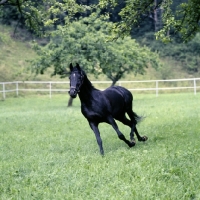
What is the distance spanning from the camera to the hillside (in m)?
41.0

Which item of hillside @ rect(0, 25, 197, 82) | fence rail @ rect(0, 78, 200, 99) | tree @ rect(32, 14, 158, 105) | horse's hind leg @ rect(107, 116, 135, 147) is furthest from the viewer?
hillside @ rect(0, 25, 197, 82)

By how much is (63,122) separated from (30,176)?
10.9 metres

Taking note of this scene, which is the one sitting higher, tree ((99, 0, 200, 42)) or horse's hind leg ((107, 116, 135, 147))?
tree ((99, 0, 200, 42))

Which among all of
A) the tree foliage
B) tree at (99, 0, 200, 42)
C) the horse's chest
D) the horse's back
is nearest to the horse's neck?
the horse's chest

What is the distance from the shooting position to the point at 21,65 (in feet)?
141

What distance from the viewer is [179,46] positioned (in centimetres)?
5338

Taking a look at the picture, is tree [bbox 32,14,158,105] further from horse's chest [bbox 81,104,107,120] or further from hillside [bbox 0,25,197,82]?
horse's chest [bbox 81,104,107,120]

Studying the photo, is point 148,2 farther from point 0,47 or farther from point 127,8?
point 0,47

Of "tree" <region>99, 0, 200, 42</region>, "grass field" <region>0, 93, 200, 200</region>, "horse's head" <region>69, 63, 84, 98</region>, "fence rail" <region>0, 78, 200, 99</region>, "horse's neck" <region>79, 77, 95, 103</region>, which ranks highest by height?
"tree" <region>99, 0, 200, 42</region>

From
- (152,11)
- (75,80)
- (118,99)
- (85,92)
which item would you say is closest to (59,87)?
(152,11)

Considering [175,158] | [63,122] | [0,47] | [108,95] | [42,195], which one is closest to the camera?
[42,195]

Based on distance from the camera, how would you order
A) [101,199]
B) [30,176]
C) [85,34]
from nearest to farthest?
[101,199] < [30,176] < [85,34]

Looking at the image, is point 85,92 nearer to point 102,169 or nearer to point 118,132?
point 118,132

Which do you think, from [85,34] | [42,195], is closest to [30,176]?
[42,195]
